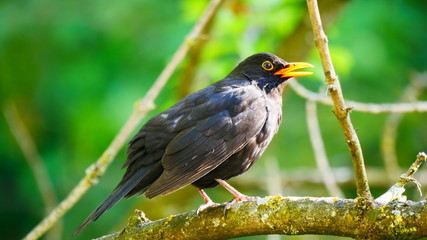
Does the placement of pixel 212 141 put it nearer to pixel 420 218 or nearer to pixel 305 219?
pixel 305 219

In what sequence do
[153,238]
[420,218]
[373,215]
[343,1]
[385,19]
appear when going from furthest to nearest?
[385,19] < [343,1] < [153,238] < [373,215] < [420,218]

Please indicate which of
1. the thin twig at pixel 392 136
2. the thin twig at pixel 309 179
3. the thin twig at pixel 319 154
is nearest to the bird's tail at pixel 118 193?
the thin twig at pixel 319 154

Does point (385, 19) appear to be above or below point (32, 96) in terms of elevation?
above

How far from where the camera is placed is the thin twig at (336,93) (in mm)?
2670

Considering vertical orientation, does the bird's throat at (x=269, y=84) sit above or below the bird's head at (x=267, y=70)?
below

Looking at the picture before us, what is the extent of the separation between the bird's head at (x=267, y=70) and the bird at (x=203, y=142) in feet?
0.67

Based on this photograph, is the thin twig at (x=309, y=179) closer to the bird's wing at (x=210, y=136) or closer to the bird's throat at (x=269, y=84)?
the bird's throat at (x=269, y=84)

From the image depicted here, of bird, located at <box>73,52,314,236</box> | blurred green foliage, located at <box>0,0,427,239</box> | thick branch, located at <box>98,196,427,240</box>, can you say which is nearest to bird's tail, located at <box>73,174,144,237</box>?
bird, located at <box>73,52,314,236</box>

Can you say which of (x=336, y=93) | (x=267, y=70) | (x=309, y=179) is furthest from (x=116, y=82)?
(x=336, y=93)

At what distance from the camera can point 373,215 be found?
281cm

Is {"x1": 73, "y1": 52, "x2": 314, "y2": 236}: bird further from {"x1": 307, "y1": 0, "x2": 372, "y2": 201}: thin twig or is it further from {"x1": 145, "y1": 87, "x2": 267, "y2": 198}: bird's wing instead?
{"x1": 307, "y1": 0, "x2": 372, "y2": 201}: thin twig

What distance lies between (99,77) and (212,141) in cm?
358

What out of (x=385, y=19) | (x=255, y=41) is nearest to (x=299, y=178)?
(x=255, y=41)

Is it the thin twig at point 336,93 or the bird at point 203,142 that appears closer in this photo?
the thin twig at point 336,93
